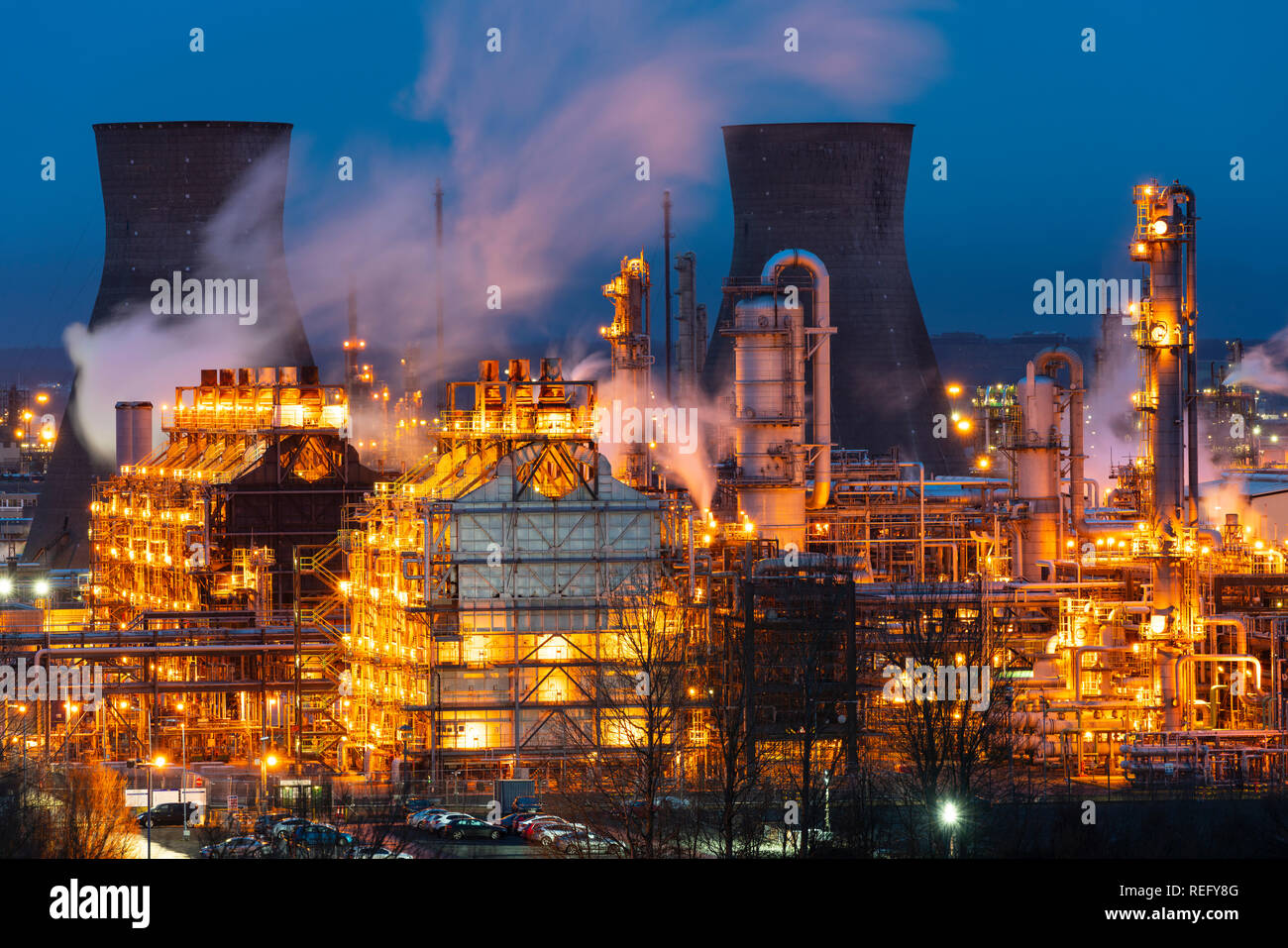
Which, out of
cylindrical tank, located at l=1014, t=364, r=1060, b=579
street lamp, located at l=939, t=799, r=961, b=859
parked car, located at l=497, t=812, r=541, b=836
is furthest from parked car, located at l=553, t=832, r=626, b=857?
cylindrical tank, located at l=1014, t=364, r=1060, b=579

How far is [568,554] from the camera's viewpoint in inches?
1051

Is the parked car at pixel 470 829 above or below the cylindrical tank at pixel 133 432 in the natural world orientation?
below

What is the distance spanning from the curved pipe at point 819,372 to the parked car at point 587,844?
52.2ft

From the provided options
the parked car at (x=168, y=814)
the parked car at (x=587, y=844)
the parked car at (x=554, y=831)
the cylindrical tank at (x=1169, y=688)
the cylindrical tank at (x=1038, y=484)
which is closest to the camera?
the parked car at (x=587, y=844)

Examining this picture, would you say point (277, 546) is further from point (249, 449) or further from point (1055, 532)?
point (1055, 532)

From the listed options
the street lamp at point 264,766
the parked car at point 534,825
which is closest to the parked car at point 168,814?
the street lamp at point 264,766

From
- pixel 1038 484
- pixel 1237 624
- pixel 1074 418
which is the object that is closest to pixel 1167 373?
pixel 1038 484

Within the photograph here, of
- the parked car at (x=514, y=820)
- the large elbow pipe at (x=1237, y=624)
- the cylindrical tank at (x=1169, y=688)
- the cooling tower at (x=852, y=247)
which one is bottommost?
the parked car at (x=514, y=820)

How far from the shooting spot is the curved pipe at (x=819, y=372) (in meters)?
36.6

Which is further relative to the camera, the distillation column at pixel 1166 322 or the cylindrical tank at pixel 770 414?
the cylindrical tank at pixel 770 414

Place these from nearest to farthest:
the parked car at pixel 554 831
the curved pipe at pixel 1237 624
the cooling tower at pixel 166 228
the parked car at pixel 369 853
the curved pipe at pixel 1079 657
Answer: the parked car at pixel 369 853 < the parked car at pixel 554 831 < the curved pipe at pixel 1079 657 < the curved pipe at pixel 1237 624 < the cooling tower at pixel 166 228

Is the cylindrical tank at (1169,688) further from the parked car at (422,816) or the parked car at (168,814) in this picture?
the parked car at (168,814)

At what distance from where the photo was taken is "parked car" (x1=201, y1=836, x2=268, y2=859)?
19.1 meters

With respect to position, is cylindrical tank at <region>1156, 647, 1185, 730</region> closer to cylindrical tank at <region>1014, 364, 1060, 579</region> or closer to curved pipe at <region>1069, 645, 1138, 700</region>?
curved pipe at <region>1069, 645, 1138, 700</region>
